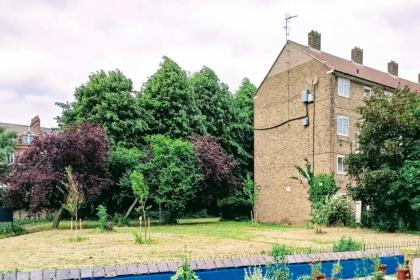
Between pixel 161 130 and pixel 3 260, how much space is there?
1153 inches

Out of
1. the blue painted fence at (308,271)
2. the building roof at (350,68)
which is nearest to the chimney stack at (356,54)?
the building roof at (350,68)

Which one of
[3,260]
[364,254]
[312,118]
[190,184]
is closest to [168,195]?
[190,184]

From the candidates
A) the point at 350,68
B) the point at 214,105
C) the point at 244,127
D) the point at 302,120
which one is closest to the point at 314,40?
the point at 350,68

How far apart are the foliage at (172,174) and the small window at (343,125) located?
10.9 meters

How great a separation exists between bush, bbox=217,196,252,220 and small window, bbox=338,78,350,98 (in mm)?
12941

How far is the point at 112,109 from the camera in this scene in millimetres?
40938

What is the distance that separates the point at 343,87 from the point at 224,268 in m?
30.7

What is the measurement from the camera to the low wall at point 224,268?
538 cm

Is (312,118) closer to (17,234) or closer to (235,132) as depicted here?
(235,132)

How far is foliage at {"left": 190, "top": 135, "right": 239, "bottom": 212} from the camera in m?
35.5

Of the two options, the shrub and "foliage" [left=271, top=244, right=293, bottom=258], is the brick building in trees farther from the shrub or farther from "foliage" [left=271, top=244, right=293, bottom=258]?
"foliage" [left=271, top=244, right=293, bottom=258]

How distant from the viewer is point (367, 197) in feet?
90.6

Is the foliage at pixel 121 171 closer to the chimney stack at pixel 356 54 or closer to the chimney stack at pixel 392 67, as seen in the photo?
the chimney stack at pixel 356 54

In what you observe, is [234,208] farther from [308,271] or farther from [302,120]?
[308,271]
